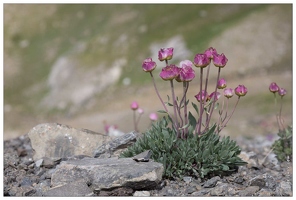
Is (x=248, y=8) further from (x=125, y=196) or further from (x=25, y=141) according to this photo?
(x=125, y=196)

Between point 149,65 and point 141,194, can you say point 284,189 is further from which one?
point 149,65

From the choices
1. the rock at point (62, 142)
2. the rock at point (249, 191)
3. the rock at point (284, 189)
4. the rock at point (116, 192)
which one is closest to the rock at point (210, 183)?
the rock at point (249, 191)

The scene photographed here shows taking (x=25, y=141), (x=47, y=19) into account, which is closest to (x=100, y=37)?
(x=47, y=19)

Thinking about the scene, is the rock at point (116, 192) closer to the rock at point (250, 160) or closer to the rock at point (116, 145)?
the rock at point (116, 145)

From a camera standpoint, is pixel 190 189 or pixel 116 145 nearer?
pixel 190 189

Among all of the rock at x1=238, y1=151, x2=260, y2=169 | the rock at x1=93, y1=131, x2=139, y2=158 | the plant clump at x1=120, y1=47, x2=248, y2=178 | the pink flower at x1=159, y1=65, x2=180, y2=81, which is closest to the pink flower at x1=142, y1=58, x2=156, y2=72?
the plant clump at x1=120, y1=47, x2=248, y2=178

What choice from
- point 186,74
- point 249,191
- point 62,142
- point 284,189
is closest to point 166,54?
point 186,74
